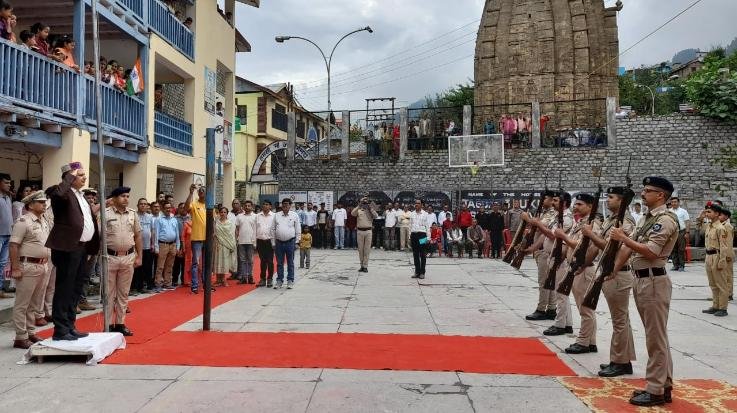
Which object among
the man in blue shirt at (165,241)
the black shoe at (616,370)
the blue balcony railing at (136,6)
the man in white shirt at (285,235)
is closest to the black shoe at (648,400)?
the black shoe at (616,370)

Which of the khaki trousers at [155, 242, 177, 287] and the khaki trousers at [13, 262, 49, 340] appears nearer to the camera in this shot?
the khaki trousers at [13, 262, 49, 340]

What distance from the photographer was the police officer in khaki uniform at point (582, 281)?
20.4 feet

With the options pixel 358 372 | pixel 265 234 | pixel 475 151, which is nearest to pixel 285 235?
pixel 265 234

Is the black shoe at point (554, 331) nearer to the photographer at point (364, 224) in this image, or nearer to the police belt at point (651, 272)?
the police belt at point (651, 272)

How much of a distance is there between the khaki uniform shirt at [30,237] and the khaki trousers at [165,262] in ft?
14.4

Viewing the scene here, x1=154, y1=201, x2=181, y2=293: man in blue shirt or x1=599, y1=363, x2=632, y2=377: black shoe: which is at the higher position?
x1=154, y1=201, x2=181, y2=293: man in blue shirt

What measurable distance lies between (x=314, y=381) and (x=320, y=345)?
4.62ft

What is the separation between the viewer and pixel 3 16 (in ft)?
29.1

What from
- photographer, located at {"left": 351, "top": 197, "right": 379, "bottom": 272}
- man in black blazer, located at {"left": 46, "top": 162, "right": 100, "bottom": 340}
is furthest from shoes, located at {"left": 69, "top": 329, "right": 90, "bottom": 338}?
photographer, located at {"left": 351, "top": 197, "right": 379, "bottom": 272}

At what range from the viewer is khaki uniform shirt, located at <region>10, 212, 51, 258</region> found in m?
6.15

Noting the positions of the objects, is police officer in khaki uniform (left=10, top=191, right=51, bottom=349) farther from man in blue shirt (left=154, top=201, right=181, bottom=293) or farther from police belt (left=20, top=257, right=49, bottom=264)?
man in blue shirt (left=154, top=201, right=181, bottom=293)

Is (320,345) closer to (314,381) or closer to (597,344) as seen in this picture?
(314,381)

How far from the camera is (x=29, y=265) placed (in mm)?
6207

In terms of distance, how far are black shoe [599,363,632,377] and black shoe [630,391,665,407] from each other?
799mm
